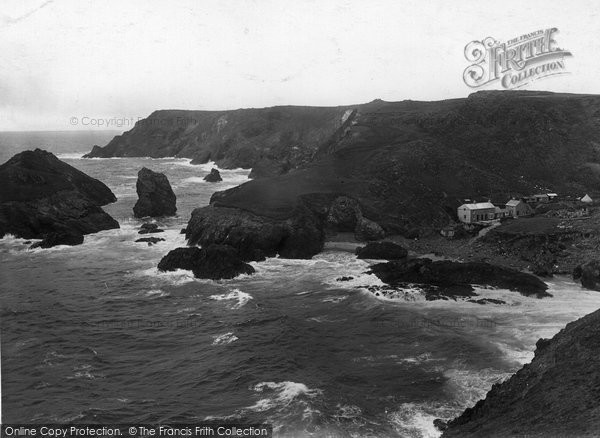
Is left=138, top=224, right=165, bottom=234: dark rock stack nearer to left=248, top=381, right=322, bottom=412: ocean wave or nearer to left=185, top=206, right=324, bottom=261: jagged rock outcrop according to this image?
left=185, top=206, right=324, bottom=261: jagged rock outcrop

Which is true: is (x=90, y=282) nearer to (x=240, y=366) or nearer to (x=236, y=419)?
(x=240, y=366)

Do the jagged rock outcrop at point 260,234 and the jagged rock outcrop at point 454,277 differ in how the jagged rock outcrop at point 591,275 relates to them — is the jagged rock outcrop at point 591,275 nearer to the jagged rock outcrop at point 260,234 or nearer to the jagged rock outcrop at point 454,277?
the jagged rock outcrop at point 454,277

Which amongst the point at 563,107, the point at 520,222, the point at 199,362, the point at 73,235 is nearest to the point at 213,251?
the point at 199,362

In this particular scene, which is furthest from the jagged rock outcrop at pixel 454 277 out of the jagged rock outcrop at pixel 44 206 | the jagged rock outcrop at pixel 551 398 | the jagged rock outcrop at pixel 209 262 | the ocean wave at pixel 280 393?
the jagged rock outcrop at pixel 44 206

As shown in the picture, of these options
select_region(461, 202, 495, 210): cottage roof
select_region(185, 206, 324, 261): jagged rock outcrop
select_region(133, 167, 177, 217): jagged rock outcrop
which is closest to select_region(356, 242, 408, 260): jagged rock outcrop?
select_region(185, 206, 324, 261): jagged rock outcrop

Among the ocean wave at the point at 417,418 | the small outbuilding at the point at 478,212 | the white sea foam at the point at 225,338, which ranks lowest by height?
the ocean wave at the point at 417,418

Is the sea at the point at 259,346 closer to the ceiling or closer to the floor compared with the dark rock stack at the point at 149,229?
closer to the floor

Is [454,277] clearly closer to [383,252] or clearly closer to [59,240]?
[383,252]

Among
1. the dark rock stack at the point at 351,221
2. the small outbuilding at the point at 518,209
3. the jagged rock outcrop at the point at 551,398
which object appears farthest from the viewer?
the small outbuilding at the point at 518,209
